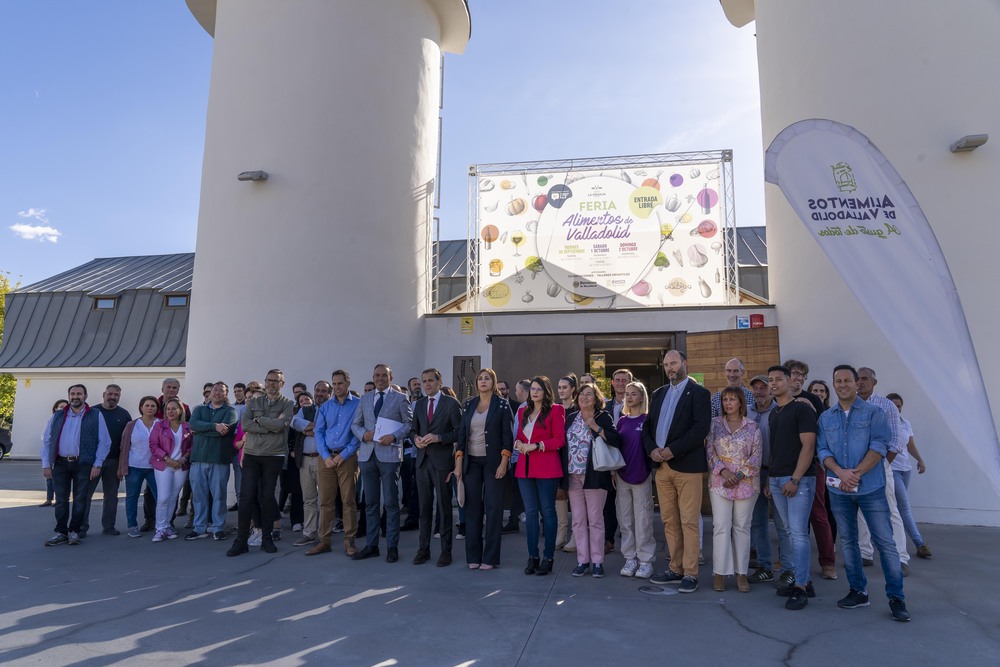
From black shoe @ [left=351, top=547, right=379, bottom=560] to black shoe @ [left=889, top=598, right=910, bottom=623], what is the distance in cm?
462

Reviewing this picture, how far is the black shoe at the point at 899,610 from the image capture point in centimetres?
442

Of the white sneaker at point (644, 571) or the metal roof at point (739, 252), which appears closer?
the white sneaker at point (644, 571)

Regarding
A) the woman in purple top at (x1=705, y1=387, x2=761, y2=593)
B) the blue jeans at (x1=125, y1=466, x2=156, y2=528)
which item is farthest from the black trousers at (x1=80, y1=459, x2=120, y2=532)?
the woman in purple top at (x1=705, y1=387, x2=761, y2=593)

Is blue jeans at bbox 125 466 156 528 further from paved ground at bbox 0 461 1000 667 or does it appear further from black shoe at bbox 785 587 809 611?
black shoe at bbox 785 587 809 611

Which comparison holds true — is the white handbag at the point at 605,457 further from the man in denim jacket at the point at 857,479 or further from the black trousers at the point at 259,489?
the black trousers at the point at 259,489

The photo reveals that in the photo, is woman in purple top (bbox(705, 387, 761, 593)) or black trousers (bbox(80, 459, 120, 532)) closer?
woman in purple top (bbox(705, 387, 761, 593))

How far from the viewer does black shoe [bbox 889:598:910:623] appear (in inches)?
174

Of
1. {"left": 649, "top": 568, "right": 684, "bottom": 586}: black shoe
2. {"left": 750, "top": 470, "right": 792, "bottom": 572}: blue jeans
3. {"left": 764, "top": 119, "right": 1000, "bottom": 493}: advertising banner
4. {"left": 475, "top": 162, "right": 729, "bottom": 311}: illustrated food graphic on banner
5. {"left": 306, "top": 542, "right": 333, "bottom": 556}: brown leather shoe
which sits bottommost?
{"left": 306, "top": 542, "right": 333, "bottom": 556}: brown leather shoe

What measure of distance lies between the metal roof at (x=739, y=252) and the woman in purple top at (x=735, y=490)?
424 inches

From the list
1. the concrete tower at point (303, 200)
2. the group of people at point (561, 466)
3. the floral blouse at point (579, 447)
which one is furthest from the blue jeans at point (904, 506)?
the concrete tower at point (303, 200)

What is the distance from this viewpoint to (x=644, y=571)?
18.4 feet

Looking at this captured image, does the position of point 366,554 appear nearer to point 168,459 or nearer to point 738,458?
point 168,459

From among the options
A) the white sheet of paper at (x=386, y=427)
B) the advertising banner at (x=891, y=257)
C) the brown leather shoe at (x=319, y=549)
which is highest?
the advertising banner at (x=891, y=257)

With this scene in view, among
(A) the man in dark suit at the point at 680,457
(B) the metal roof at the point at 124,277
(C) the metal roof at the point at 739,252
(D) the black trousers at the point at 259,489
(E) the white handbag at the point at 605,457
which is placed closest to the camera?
(A) the man in dark suit at the point at 680,457
